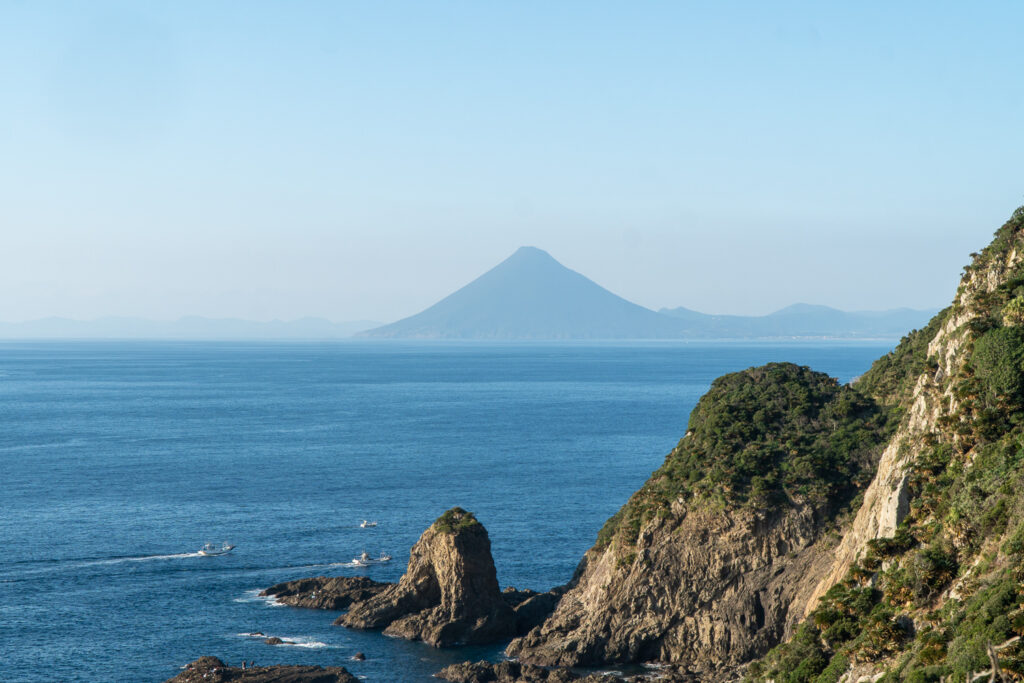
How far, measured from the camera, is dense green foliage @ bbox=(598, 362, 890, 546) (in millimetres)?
67562

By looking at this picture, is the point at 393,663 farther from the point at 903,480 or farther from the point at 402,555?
the point at 903,480

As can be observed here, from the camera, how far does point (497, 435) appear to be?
557 feet

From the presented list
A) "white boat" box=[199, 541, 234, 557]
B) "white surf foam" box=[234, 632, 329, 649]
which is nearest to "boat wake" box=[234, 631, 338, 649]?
"white surf foam" box=[234, 632, 329, 649]

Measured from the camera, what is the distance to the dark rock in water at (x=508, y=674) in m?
60.2

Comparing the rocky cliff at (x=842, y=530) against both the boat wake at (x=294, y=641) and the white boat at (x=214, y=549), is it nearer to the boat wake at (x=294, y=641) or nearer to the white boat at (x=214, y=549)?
the boat wake at (x=294, y=641)

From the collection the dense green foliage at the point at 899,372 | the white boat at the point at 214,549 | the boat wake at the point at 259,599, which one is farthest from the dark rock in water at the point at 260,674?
the dense green foliage at the point at 899,372

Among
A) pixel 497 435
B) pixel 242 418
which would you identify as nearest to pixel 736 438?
pixel 497 435

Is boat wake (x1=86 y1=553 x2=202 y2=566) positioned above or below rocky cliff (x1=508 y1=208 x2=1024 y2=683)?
below

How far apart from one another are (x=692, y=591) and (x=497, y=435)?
105 meters

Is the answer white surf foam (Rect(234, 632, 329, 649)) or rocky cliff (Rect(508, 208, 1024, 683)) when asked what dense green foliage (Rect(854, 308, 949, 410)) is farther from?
white surf foam (Rect(234, 632, 329, 649))

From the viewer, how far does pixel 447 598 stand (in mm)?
71250

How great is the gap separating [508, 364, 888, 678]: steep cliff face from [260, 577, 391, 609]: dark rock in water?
52.3ft

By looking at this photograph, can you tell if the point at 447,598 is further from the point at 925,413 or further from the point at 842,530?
the point at 925,413

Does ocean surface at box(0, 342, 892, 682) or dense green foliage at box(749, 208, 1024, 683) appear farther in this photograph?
ocean surface at box(0, 342, 892, 682)
